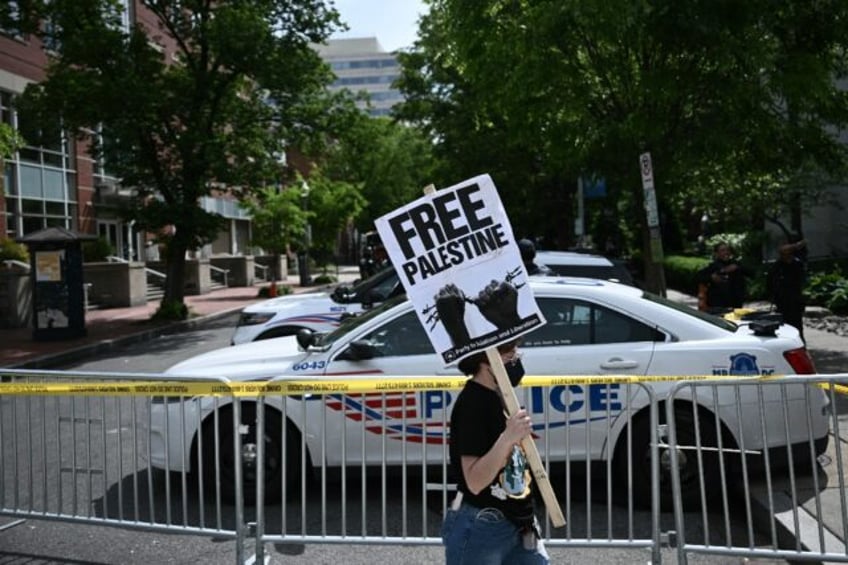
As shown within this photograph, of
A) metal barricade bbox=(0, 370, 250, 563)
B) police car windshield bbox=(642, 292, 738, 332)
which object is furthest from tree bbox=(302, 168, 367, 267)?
police car windshield bbox=(642, 292, 738, 332)

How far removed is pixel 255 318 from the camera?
1033cm

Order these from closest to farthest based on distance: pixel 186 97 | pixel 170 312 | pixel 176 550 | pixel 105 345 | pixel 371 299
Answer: pixel 176 550 → pixel 371 299 → pixel 105 345 → pixel 186 97 → pixel 170 312

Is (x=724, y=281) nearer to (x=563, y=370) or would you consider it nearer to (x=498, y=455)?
(x=563, y=370)

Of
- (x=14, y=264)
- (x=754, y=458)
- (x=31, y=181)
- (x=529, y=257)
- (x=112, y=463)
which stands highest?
(x=31, y=181)

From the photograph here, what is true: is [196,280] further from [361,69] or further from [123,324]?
[361,69]

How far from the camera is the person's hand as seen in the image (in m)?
2.75

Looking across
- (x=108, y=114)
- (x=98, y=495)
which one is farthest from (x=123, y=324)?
(x=98, y=495)

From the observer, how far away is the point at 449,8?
39.7ft

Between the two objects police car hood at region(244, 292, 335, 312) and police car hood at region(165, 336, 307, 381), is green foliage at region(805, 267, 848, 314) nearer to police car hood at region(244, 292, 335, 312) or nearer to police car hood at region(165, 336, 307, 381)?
police car hood at region(244, 292, 335, 312)

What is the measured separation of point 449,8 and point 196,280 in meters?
24.0

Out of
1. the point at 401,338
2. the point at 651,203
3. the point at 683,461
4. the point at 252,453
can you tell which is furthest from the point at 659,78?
the point at 252,453

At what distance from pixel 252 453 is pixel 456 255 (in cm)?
299

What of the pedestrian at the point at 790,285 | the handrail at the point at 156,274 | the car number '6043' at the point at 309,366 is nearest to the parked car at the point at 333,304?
the pedestrian at the point at 790,285

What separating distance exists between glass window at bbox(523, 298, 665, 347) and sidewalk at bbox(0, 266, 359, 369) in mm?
10508
